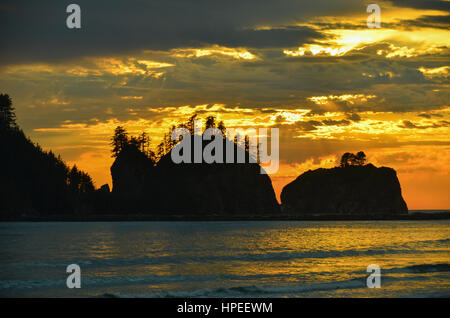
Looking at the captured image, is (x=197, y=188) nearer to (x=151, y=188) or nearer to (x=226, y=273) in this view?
(x=151, y=188)

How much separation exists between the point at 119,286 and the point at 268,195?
149663mm

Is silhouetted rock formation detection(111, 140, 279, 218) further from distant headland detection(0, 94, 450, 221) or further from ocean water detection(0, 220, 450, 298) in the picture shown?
ocean water detection(0, 220, 450, 298)

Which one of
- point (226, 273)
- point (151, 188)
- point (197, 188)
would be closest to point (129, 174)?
point (151, 188)

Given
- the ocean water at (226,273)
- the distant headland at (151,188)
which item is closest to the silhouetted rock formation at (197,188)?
the distant headland at (151,188)

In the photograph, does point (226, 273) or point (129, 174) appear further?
point (129, 174)

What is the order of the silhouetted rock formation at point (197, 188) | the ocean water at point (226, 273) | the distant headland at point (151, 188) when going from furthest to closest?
1. the silhouetted rock formation at point (197, 188)
2. the distant headland at point (151, 188)
3. the ocean water at point (226, 273)

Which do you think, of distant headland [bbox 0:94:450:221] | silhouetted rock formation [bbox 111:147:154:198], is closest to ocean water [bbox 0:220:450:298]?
distant headland [bbox 0:94:450:221]

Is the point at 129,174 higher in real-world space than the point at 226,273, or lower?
lower

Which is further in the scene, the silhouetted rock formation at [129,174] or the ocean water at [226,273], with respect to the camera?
the silhouetted rock formation at [129,174]

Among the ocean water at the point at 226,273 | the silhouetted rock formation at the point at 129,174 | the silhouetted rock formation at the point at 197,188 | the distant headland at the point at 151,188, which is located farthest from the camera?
the silhouetted rock formation at the point at 129,174

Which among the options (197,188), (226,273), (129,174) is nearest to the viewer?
(226,273)

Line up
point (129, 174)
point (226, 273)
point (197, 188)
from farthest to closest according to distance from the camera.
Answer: point (129, 174), point (197, 188), point (226, 273)

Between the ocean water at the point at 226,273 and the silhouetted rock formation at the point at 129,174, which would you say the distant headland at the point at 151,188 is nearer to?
the silhouetted rock formation at the point at 129,174
